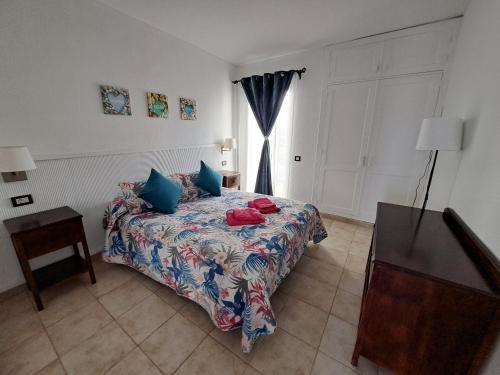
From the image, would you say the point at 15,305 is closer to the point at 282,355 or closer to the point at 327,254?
the point at 282,355

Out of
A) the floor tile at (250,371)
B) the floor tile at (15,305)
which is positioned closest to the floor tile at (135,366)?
the floor tile at (250,371)

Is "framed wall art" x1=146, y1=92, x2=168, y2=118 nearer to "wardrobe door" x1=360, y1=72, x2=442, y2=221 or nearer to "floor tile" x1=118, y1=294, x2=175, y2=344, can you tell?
"floor tile" x1=118, y1=294, x2=175, y2=344

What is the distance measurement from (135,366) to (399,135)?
359 centimetres

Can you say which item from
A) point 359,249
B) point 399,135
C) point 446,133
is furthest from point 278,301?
point 399,135

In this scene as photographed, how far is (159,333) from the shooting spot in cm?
147

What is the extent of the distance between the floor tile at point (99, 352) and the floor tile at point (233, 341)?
570 mm

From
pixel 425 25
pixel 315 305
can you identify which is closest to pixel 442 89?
pixel 425 25

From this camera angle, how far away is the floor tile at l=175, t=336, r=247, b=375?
1.23 m

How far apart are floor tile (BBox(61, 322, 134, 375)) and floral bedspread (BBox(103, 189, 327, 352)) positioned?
45cm

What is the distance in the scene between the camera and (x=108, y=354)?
132cm

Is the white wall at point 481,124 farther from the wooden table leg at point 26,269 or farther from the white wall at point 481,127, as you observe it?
the wooden table leg at point 26,269

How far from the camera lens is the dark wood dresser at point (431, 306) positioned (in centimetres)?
86

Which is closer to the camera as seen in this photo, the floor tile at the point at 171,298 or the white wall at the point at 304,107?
the floor tile at the point at 171,298

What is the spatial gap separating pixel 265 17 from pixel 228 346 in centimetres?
314
